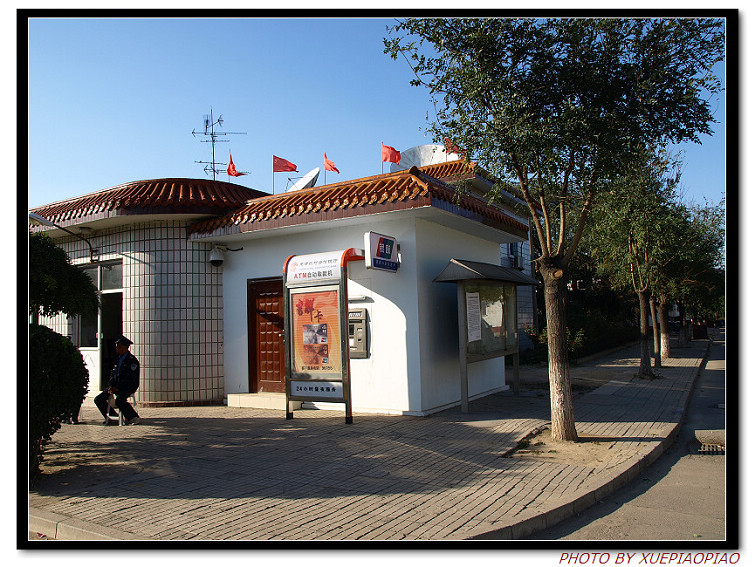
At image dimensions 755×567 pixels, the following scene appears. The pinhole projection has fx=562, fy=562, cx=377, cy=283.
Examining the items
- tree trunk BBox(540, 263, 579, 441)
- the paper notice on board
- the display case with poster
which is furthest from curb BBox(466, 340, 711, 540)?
the display case with poster

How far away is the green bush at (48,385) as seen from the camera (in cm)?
562

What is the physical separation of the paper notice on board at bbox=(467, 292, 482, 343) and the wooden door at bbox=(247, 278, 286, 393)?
11.8 ft

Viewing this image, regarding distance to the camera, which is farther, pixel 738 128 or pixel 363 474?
pixel 363 474

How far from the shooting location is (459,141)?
7.57m

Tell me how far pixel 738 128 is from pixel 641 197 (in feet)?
37.9

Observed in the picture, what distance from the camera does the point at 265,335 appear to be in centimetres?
1101

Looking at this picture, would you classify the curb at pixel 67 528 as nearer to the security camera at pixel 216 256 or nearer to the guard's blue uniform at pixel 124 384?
the guard's blue uniform at pixel 124 384

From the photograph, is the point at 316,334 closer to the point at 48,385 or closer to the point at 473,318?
the point at 473,318

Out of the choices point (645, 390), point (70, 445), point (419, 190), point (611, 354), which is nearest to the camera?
point (70, 445)

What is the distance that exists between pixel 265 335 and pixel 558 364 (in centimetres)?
576

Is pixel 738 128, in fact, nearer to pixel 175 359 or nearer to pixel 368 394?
pixel 368 394

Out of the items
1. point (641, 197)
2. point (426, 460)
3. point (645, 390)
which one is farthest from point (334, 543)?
point (641, 197)

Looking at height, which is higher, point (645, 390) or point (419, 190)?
point (419, 190)

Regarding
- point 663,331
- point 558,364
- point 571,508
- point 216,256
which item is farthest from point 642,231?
point 571,508
